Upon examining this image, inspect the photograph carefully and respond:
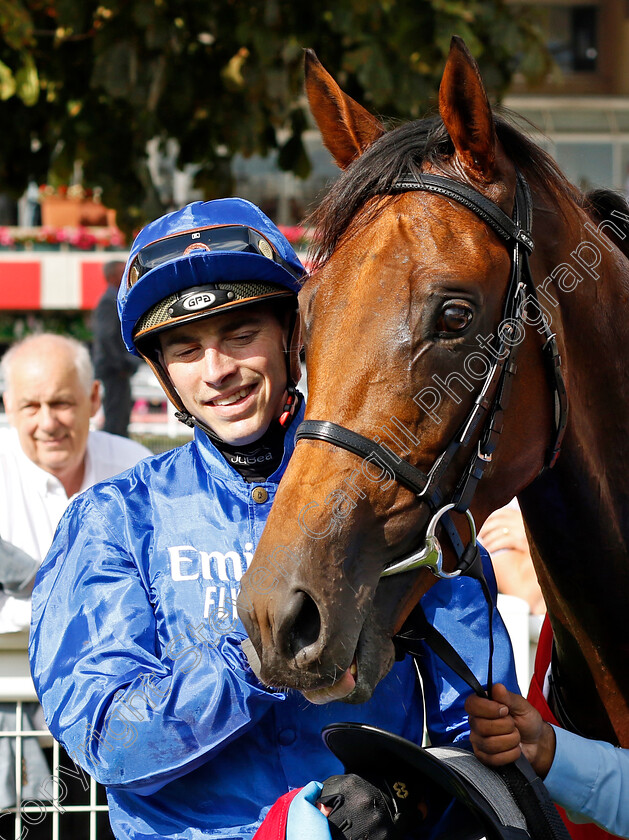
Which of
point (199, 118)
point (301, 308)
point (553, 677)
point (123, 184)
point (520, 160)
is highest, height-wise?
point (199, 118)

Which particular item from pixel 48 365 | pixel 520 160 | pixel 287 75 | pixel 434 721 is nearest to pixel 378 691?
pixel 434 721

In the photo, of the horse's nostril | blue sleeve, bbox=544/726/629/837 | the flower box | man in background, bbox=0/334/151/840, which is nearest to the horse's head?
the horse's nostril

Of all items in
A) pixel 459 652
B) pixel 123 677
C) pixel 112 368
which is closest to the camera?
pixel 123 677

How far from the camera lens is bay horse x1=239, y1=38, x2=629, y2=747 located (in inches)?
54.7

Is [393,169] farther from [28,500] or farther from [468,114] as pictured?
[28,500]

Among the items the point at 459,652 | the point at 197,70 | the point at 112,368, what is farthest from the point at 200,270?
the point at 112,368

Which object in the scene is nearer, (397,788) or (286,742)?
(397,788)

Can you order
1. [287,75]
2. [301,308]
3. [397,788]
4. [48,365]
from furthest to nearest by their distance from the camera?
[287,75] → [48,365] → [301,308] → [397,788]

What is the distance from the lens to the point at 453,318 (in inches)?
58.6

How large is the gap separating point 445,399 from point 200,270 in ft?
1.94

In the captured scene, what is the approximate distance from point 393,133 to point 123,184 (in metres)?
4.44

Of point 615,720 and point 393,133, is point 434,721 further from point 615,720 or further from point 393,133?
point 393,133

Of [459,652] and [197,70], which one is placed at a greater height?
[197,70]

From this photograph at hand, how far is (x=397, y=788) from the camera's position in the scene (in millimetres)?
1522
